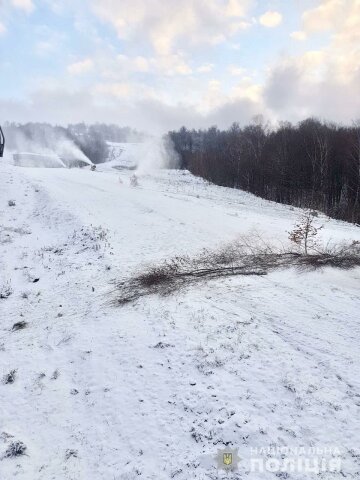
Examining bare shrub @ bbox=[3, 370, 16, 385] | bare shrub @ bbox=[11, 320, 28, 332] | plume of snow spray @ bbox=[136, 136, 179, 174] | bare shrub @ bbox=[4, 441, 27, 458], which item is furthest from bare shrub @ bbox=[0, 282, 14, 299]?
plume of snow spray @ bbox=[136, 136, 179, 174]

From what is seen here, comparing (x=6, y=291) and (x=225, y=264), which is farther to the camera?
(x=225, y=264)

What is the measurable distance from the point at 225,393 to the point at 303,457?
1.55 meters

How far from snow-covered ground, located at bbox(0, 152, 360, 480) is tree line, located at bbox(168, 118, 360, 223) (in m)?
25.5

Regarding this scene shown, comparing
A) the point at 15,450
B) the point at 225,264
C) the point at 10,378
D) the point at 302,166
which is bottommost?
the point at 15,450

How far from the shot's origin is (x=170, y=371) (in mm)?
6816

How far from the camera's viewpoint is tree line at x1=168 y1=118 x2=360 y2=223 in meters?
40.9

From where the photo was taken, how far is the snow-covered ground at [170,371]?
527 cm

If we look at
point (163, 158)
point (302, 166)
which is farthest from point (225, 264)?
point (163, 158)

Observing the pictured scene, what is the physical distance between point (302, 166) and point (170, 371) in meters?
43.1

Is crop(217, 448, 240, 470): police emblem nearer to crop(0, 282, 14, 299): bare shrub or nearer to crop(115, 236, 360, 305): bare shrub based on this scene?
crop(115, 236, 360, 305): bare shrub

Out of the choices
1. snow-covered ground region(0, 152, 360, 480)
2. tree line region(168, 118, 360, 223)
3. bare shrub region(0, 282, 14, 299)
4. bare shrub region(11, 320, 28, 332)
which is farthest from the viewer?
tree line region(168, 118, 360, 223)

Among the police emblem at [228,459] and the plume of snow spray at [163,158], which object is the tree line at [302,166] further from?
the plume of snow spray at [163,158]

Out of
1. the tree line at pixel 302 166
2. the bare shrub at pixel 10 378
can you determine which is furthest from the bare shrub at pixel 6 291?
the tree line at pixel 302 166

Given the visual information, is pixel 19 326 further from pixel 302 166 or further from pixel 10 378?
pixel 302 166
